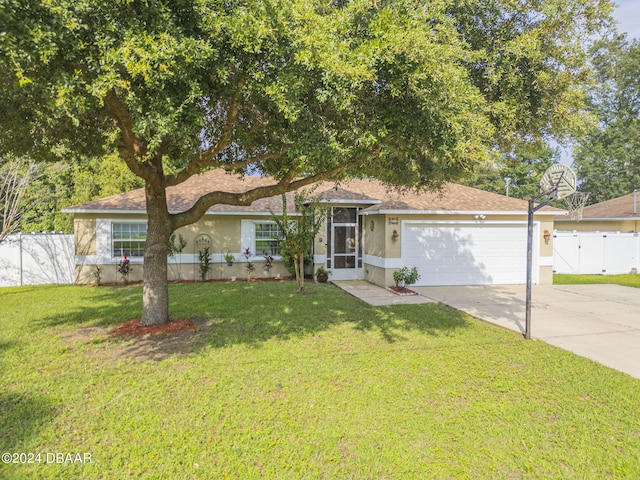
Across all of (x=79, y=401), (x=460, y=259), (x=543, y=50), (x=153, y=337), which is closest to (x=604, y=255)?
(x=460, y=259)

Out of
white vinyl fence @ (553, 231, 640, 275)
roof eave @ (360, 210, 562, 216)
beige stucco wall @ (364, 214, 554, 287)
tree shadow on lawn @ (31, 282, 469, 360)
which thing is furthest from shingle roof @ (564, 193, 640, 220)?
tree shadow on lawn @ (31, 282, 469, 360)

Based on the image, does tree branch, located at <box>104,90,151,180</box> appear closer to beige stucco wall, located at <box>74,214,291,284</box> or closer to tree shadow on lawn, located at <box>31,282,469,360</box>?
tree shadow on lawn, located at <box>31,282,469,360</box>

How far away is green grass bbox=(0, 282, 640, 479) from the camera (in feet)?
11.2

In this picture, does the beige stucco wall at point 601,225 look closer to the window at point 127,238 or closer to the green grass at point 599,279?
the green grass at point 599,279

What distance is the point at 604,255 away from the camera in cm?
1714

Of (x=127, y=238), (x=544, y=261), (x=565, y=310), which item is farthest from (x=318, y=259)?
(x=544, y=261)

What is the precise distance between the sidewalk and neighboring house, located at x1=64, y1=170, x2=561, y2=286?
25.2 inches

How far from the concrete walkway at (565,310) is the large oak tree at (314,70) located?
3.73m

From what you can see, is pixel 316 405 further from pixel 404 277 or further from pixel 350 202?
pixel 350 202

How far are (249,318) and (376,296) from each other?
4.12 metres

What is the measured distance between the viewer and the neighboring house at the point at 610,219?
62.6ft

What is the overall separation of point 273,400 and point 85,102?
13.2 ft

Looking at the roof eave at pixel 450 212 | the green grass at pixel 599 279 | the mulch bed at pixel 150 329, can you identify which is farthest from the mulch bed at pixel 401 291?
the green grass at pixel 599 279

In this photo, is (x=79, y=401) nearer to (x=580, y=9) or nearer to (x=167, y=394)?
(x=167, y=394)
